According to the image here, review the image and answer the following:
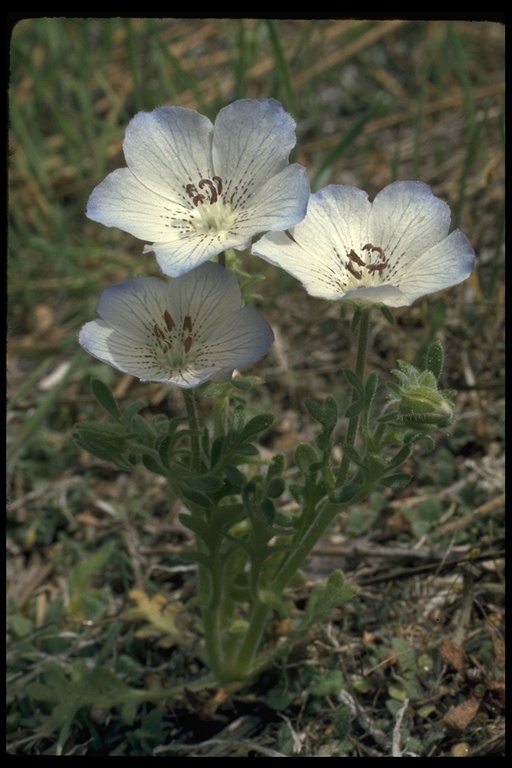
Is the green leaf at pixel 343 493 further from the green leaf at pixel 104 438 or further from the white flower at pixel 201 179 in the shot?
the white flower at pixel 201 179

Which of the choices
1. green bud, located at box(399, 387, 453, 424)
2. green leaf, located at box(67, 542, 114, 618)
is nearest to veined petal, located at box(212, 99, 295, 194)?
green bud, located at box(399, 387, 453, 424)

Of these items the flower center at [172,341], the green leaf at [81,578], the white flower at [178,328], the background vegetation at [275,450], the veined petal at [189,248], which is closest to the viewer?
the veined petal at [189,248]

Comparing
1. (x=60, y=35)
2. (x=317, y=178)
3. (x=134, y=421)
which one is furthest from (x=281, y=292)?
(x=60, y=35)

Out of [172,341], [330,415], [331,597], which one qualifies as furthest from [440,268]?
[331,597]

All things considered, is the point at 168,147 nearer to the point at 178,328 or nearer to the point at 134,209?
the point at 134,209

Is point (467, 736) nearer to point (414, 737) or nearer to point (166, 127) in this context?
point (414, 737)

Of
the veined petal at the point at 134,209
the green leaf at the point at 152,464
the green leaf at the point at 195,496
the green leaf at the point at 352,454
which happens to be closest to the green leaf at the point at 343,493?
the green leaf at the point at 352,454
